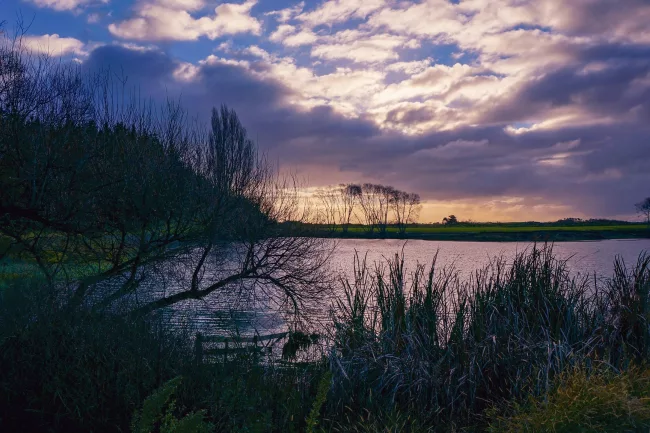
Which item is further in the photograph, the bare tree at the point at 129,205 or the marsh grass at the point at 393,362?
the bare tree at the point at 129,205

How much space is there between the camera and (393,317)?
22.6 ft

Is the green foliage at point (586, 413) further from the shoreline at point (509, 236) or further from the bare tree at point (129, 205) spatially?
the shoreline at point (509, 236)

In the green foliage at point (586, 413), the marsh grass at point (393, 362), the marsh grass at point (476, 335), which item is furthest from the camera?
the marsh grass at point (476, 335)

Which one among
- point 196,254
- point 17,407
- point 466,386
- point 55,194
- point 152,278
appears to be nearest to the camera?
point 17,407

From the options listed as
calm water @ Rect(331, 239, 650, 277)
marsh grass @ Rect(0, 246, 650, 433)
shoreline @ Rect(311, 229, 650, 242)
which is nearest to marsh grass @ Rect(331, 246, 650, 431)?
marsh grass @ Rect(0, 246, 650, 433)

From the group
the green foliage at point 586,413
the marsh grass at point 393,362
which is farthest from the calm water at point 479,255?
the green foliage at point 586,413

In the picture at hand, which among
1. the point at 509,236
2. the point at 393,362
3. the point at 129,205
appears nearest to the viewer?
the point at 393,362

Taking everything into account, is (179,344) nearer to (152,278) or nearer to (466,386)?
(466,386)

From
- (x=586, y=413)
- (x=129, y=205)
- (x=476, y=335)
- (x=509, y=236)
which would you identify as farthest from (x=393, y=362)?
(x=509, y=236)

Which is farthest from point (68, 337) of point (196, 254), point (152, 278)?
point (196, 254)

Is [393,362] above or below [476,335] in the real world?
below

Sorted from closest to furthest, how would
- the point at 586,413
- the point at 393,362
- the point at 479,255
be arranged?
the point at 586,413 < the point at 393,362 < the point at 479,255

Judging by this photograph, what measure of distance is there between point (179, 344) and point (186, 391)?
925mm

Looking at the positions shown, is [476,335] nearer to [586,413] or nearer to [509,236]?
[586,413]
